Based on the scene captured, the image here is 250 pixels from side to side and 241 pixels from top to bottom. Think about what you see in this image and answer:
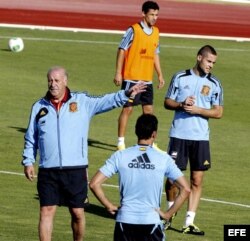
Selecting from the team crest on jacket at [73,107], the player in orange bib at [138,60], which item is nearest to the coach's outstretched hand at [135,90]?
the team crest on jacket at [73,107]

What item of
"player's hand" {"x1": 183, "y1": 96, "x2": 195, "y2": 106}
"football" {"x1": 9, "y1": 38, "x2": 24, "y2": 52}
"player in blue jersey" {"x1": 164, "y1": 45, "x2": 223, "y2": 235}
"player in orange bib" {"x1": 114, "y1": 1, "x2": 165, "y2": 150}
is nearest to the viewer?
"player's hand" {"x1": 183, "y1": 96, "x2": 195, "y2": 106}

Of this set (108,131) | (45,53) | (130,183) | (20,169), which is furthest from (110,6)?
(130,183)

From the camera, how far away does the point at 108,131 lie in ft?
83.1

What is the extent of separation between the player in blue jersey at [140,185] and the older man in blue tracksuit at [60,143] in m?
2.51

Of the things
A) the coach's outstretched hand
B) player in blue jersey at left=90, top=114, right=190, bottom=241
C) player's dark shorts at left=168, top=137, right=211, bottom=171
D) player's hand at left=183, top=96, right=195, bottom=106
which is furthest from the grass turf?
player in blue jersey at left=90, top=114, right=190, bottom=241

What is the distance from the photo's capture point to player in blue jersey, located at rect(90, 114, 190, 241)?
1189cm

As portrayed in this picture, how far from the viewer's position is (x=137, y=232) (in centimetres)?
1190

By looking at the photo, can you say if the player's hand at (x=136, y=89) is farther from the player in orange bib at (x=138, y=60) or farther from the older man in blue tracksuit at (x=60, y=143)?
the player in orange bib at (x=138, y=60)

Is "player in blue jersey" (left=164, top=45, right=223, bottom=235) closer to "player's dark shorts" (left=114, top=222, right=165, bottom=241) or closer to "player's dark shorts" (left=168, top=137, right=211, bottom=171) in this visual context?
"player's dark shorts" (left=168, top=137, right=211, bottom=171)

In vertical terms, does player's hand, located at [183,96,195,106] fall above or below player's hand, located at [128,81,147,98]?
below

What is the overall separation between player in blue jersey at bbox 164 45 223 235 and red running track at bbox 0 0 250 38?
89.6 feet

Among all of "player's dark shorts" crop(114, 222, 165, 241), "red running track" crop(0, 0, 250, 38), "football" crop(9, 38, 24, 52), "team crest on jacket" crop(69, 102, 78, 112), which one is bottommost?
"player's dark shorts" crop(114, 222, 165, 241)

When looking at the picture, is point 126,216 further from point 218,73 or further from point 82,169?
point 218,73

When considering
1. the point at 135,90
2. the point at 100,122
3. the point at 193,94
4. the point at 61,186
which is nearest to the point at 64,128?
the point at 61,186
